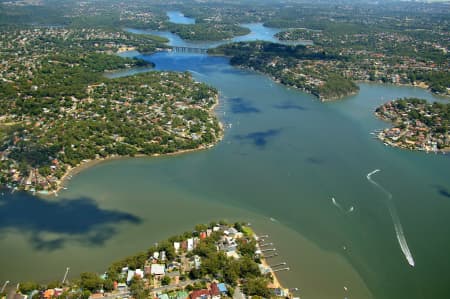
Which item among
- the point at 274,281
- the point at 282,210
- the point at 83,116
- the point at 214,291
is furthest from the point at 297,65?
the point at 214,291

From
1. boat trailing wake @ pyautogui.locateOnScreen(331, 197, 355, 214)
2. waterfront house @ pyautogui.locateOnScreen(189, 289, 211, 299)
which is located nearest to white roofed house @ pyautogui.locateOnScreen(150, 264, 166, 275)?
waterfront house @ pyautogui.locateOnScreen(189, 289, 211, 299)

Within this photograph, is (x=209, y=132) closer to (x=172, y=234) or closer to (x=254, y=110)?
(x=254, y=110)

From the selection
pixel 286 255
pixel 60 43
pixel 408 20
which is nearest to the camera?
pixel 286 255

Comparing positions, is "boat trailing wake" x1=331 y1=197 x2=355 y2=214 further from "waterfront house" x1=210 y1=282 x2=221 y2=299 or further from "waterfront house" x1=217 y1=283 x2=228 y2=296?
"waterfront house" x1=210 y1=282 x2=221 y2=299

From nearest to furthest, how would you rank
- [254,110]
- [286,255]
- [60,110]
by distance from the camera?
[286,255], [60,110], [254,110]

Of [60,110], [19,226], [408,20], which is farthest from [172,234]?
[408,20]

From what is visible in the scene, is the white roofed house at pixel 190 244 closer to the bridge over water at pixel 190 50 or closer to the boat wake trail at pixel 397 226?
the boat wake trail at pixel 397 226

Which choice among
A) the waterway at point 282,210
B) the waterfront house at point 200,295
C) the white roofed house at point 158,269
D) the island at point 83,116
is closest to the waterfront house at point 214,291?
the waterfront house at point 200,295
